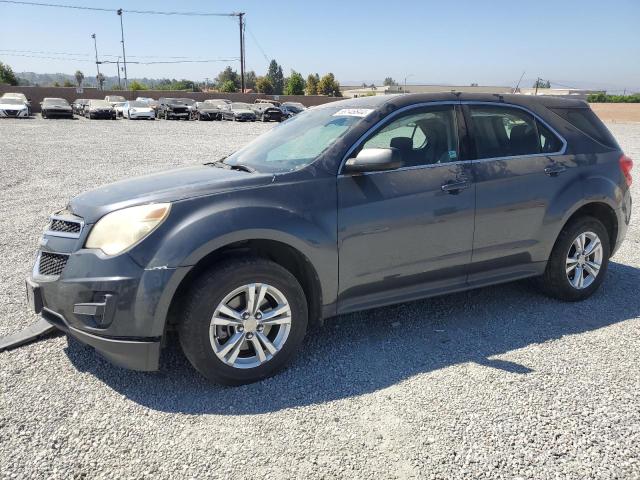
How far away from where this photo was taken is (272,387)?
328 cm

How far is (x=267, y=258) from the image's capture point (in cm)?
347

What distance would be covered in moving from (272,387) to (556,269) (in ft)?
9.09

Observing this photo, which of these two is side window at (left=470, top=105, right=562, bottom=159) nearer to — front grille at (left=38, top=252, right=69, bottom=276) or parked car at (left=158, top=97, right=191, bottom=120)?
front grille at (left=38, top=252, right=69, bottom=276)

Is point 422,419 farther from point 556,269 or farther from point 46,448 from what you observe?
point 556,269

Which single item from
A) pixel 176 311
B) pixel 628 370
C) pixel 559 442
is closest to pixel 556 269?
pixel 628 370

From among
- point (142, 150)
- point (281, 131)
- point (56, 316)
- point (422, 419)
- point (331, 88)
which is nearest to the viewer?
point (422, 419)

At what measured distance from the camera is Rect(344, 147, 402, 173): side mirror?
3465mm

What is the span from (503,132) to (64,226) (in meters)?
3.41

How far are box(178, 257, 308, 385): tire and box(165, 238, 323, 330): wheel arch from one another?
0.34ft

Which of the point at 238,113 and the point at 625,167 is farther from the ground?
the point at 238,113

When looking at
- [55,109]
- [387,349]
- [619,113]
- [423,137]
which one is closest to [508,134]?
[423,137]

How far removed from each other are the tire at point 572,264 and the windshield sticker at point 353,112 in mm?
2104

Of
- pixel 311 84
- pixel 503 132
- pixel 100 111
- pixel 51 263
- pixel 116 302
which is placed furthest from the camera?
pixel 311 84

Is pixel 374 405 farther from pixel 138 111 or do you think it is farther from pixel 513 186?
pixel 138 111
